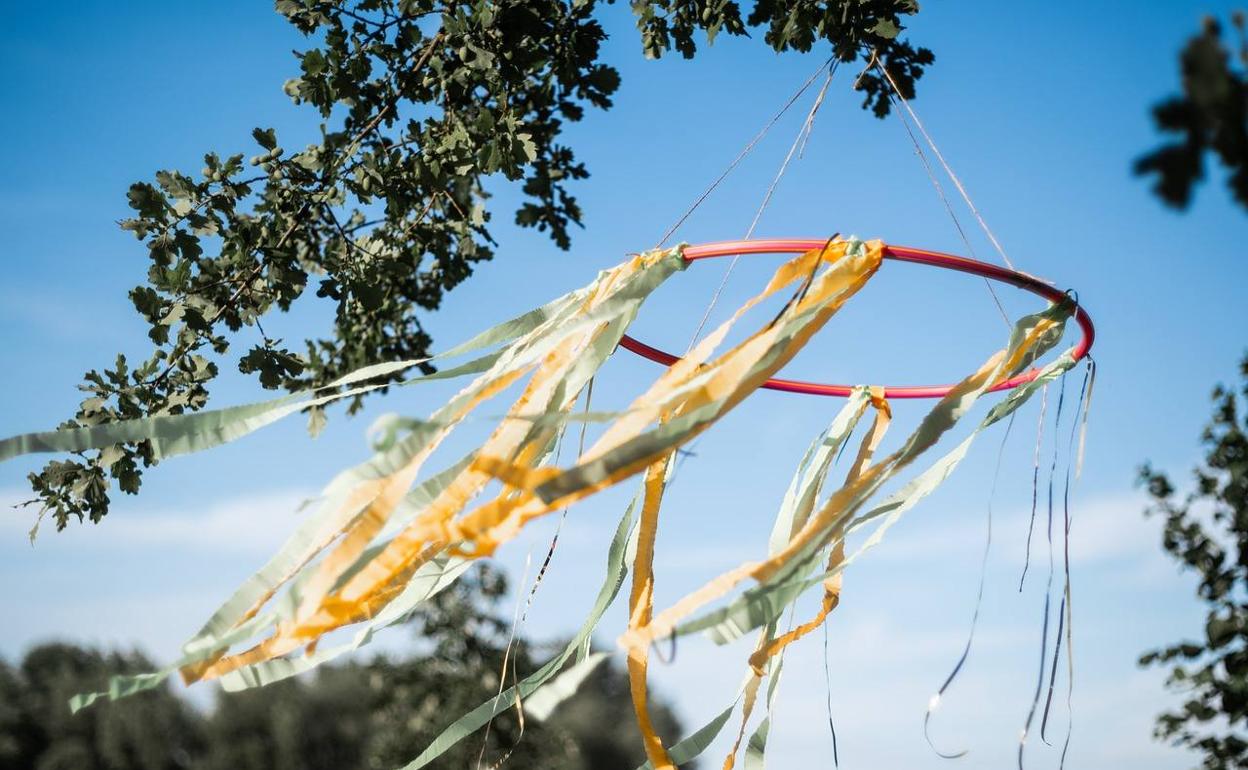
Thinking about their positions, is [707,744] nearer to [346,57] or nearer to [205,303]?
[205,303]

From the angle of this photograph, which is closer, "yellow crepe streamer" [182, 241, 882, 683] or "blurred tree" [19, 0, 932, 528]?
"yellow crepe streamer" [182, 241, 882, 683]

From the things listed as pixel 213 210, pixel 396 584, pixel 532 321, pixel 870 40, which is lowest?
pixel 396 584

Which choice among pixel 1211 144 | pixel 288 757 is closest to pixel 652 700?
pixel 288 757

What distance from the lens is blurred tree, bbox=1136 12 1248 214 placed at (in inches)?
25.3

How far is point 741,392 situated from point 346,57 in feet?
6.03

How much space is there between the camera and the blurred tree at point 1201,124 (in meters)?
0.64

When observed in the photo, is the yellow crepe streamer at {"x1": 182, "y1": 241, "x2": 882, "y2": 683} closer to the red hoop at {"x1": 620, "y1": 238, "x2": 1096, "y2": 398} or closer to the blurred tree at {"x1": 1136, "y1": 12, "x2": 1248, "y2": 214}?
the red hoop at {"x1": 620, "y1": 238, "x2": 1096, "y2": 398}

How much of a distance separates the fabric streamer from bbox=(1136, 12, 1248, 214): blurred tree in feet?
2.97

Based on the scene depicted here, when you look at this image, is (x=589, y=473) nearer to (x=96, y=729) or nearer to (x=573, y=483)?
(x=573, y=483)

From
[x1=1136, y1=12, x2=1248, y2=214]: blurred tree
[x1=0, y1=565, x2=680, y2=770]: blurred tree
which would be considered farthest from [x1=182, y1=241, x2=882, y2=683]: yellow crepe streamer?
[x1=0, y1=565, x2=680, y2=770]: blurred tree

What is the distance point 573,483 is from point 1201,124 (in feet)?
3.21

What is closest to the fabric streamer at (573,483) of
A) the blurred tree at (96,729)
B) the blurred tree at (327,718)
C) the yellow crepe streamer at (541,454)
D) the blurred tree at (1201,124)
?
the yellow crepe streamer at (541,454)

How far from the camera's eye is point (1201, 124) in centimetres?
65

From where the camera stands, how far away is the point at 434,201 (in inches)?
149
